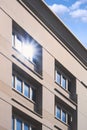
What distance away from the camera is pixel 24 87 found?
3209cm

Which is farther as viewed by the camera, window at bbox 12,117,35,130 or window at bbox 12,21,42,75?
window at bbox 12,21,42,75

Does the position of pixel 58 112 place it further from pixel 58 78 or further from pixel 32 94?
pixel 32 94

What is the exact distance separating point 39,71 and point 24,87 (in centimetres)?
201

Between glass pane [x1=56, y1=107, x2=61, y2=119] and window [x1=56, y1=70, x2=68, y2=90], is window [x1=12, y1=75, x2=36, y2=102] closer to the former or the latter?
glass pane [x1=56, y1=107, x2=61, y2=119]

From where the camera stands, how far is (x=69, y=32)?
123ft

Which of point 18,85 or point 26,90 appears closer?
point 18,85

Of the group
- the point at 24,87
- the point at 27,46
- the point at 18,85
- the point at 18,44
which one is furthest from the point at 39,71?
the point at 18,85

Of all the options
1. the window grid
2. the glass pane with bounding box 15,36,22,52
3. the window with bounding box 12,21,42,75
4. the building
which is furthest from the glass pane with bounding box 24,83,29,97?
the window grid

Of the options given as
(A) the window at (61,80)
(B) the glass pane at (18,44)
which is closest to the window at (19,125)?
(B) the glass pane at (18,44)

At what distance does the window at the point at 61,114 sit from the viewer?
117ft

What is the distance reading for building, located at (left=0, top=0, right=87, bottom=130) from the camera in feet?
98.0

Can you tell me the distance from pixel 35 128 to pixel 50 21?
286 inches

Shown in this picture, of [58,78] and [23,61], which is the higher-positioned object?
[58,78]

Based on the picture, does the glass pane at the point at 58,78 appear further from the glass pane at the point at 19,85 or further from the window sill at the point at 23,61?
the glass pane at the point at 19,85
